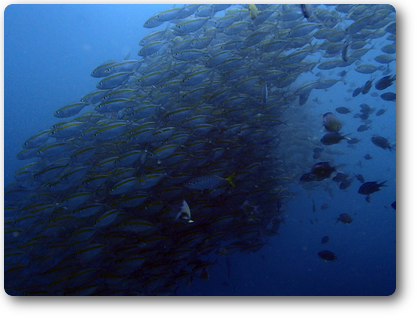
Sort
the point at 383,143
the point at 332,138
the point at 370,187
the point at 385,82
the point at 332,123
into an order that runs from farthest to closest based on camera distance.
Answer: the point at 383,143 < the point at 385,82 < the point at 370,187 < the point at 332,138 < the point at 332,123

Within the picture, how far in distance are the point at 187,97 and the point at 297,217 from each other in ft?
50.8

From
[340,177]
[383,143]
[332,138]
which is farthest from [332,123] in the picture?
[383,143]

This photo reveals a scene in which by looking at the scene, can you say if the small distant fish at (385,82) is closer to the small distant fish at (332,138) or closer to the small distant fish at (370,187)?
the small distant fish at (332,138)

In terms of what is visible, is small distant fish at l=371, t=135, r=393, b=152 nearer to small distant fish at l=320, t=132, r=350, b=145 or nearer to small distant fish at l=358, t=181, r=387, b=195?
small distant fish at l=358, t=181, r=387, b=195

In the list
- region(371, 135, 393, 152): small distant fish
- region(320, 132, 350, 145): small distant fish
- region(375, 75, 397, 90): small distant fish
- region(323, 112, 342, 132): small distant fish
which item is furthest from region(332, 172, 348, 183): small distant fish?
region(375, 75, 397, 90): small distant fish

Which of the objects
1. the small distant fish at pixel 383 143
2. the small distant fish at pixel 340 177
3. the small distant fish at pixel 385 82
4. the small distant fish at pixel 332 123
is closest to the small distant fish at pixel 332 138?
the small distant fish at pixel 332 123

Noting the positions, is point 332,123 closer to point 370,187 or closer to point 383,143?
point 370,187

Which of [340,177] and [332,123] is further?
[340,177]

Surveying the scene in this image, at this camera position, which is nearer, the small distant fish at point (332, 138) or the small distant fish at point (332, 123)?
the small distant fish at point (332, 123)

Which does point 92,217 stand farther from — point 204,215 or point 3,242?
point 204,215

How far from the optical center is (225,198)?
5234 mm

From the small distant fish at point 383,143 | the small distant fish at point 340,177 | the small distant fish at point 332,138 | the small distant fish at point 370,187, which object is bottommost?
the small distant fish at point 340,177

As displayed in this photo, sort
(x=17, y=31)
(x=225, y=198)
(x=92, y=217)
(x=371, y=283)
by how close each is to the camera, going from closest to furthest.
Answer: (x=92, y=217)
(x=225, y=198)
(x=371, y=283)
(x=17, y=31)

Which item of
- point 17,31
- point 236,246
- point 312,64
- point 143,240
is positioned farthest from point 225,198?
point 17,31
